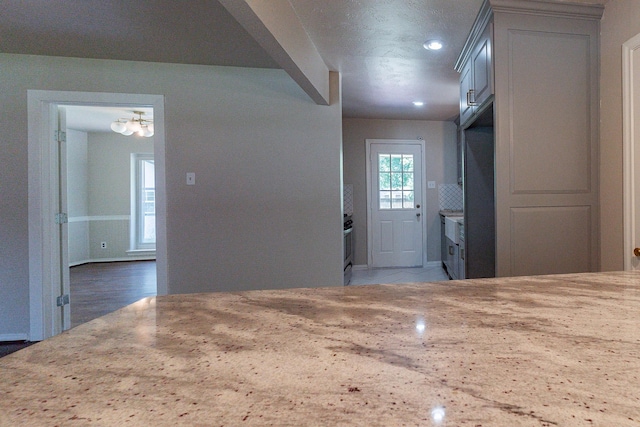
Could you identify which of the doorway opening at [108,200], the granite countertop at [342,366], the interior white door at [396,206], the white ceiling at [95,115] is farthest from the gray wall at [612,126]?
the doorway opening at [108,200]

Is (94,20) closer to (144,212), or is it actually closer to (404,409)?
(404,409)

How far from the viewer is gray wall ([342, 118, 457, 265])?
183 inches

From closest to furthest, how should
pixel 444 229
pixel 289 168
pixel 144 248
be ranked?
1. pixel 289 168
2. pixel 444 229
3. pixel 144 248

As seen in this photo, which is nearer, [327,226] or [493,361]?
[493,361]

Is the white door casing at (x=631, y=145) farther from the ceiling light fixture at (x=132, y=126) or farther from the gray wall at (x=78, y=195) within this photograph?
the gray wall at (x=78, y=195)

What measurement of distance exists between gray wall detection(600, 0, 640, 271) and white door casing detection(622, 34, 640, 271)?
1.4 inches

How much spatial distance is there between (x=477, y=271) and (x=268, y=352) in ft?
8.13

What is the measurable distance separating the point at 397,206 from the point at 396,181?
1.26 feet

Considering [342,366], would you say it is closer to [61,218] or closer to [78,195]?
[61,218]

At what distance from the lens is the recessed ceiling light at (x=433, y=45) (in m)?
2.25

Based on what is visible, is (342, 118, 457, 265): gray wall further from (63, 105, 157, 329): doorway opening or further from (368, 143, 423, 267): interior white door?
(63, 105, 157, 329): doorway opening

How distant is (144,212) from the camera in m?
5.88

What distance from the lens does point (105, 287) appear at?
3969 millimetres

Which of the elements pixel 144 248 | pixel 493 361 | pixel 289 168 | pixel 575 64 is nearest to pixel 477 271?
pixel 575 64
